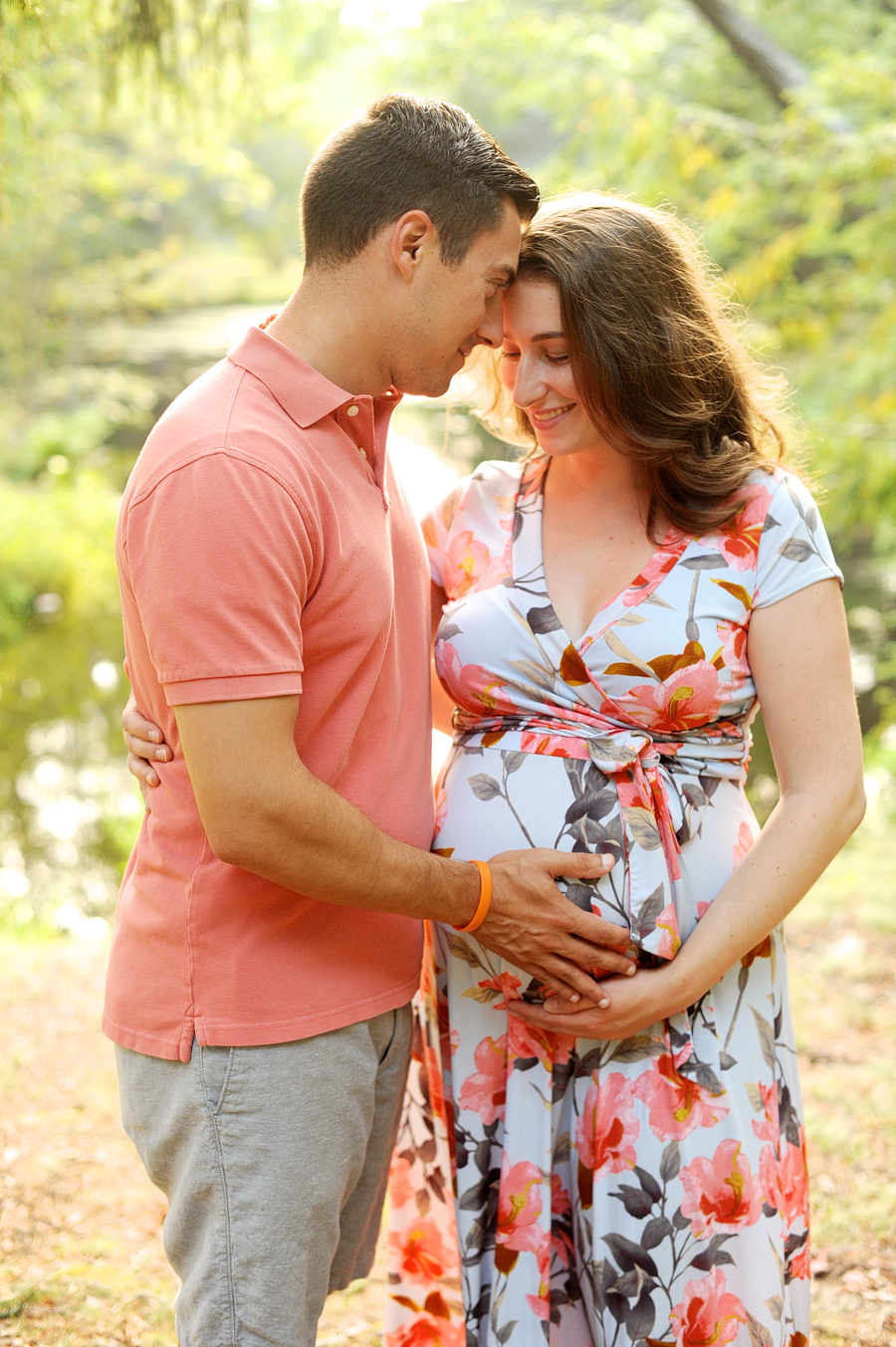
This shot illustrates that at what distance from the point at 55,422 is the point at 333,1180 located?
13.1m

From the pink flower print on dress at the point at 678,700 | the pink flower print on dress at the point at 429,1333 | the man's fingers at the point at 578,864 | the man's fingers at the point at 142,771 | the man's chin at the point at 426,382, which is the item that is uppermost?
the man's chin at the point at 426,382

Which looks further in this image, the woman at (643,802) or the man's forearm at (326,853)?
the woman at (643,802)

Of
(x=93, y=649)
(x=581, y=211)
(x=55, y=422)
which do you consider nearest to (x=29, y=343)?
(x=55, y=422)

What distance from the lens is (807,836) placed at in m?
1.70

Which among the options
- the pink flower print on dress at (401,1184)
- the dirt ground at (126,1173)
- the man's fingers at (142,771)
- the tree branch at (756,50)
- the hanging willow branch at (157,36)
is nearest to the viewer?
the man's fingers at (142,771)

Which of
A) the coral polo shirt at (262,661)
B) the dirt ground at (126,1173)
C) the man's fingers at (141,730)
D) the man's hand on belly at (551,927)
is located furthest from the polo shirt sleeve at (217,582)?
the dirt ground at (126,1173)

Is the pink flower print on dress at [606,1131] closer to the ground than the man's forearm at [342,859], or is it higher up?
closer to the ground

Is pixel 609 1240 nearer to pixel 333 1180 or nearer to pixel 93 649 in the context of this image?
pixel 333 1180

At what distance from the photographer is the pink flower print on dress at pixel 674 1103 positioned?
170 cm

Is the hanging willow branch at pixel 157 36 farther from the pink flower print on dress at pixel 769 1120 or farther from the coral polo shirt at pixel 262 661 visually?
the pink flower print on dress at pixel 769 1120

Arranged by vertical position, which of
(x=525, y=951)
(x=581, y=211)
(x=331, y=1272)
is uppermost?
(x=581, y=211)

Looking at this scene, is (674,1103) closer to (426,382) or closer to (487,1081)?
(487,1081)

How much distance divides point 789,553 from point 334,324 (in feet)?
2.55

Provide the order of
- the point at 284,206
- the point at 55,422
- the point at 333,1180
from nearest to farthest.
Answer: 1. the point at 333,1180
2. the point at 55,422
3. the point at 284,206
